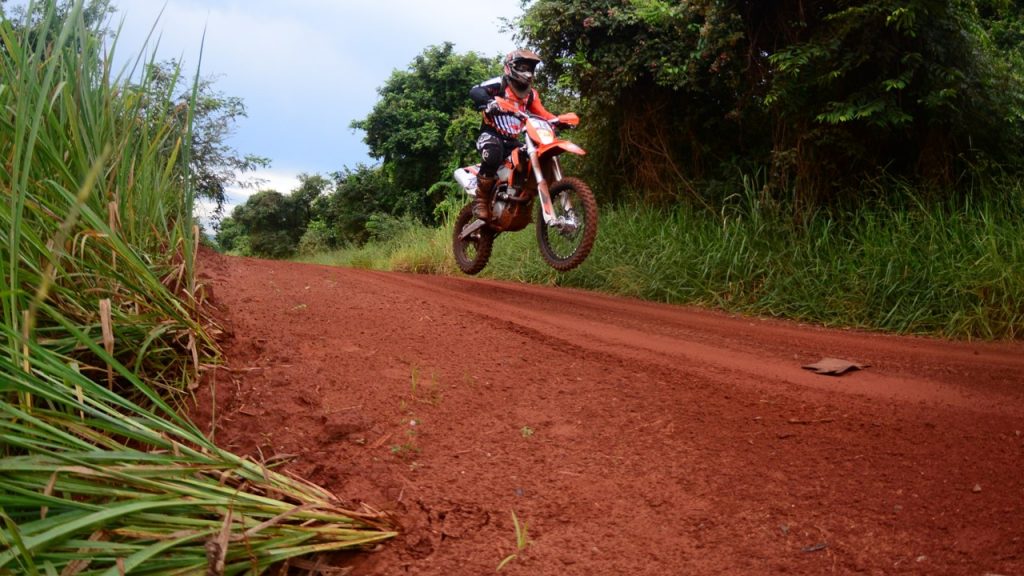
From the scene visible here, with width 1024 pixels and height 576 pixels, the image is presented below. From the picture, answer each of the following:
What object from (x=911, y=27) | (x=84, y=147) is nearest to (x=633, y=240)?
(x=911, y=27)

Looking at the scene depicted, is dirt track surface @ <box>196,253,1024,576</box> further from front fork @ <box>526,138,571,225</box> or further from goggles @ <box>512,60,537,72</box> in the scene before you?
goggles @ <box>512,60,537,72</box>

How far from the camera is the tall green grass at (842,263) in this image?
587cm

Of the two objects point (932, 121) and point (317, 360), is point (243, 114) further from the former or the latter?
point (317, 360)

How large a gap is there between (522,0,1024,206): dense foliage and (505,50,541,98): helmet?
6.10ft

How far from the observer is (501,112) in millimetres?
7504

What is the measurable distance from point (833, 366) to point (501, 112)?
4.26 meters

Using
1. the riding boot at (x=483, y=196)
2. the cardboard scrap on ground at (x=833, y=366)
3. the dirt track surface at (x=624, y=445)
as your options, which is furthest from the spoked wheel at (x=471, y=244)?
the cardboard scrap on ground at (x=833, y=366)

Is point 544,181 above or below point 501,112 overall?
below

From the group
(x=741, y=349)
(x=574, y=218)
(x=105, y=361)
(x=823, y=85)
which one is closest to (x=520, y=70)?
(x=574, y=218)

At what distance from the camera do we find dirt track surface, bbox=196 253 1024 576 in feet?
7.25

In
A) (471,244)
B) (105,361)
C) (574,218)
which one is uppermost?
(574,218)

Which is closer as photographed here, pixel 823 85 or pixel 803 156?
pixel 823 85

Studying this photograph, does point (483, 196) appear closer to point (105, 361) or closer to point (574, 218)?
point (574, 218)

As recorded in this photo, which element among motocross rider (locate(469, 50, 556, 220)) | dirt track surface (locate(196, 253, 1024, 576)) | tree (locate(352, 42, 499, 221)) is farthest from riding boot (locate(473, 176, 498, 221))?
tree (locate(352, 42, 499, 221))
